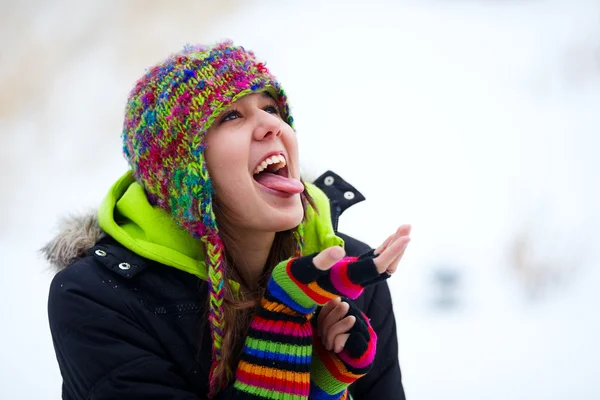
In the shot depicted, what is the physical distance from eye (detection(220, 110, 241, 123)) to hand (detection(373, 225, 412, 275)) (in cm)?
49

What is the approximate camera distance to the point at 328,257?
119cm

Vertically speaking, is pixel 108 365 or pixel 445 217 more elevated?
pixel 445 217

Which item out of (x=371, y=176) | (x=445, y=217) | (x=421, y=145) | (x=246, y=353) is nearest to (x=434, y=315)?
(x=445, y=217)

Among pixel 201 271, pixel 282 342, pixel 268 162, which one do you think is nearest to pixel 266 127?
pixel 268 162

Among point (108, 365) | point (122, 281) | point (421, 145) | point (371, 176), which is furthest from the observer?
point (421, 145)

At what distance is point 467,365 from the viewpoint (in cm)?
249

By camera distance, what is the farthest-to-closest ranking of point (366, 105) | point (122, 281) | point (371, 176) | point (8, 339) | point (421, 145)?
point (366, 105) < point (421, 145) < point (371, 176) < point (8, 339) < point (122, 281)

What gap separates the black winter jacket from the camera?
4.40 ft

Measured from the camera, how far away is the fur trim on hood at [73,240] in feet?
4.98

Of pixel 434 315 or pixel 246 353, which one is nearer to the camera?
pixel 246 353

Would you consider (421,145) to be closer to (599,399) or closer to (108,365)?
(599,399)

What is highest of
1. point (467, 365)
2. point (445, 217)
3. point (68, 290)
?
point (445, 217)

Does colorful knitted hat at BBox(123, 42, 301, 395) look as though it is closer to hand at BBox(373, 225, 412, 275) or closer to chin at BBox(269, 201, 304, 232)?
chin at BBox(269, 201, 304, 232)

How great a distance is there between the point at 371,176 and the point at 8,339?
1.93 meters
